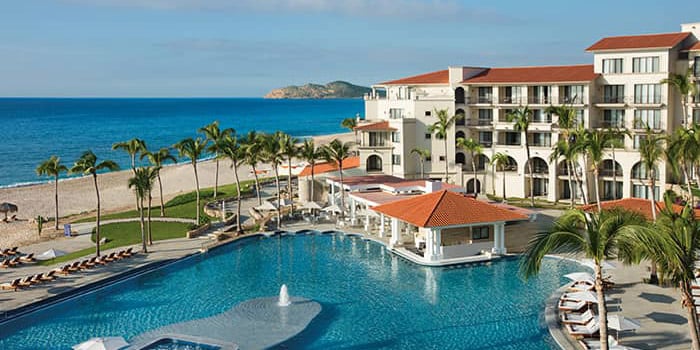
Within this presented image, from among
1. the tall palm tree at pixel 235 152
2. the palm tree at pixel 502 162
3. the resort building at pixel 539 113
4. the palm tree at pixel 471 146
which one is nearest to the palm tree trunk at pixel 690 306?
the tall palm tree at pixel 235 152

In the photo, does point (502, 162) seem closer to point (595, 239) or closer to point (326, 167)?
point (326, 167)

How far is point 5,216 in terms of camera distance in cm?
5609

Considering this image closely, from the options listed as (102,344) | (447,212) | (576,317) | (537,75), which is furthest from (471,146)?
(102,344)

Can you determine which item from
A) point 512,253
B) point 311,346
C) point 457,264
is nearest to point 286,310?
point 311,346

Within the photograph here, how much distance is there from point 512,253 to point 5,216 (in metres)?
42.2

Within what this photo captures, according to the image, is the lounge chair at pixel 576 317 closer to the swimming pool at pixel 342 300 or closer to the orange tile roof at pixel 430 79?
the swimming pool at pixel 342 300

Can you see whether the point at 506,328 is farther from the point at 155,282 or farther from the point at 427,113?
A: the point at 427,113

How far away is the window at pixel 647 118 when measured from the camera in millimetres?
51750

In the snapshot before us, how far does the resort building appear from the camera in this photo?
51625mm

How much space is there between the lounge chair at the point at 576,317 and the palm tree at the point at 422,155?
34.5 metres

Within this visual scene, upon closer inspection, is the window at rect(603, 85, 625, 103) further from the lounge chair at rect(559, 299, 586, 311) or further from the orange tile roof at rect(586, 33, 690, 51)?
the lounge chair at rect(559, 299, 586, 311)

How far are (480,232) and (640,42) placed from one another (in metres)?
24.6

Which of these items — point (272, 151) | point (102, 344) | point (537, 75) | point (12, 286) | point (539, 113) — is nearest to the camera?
point (102, 344)

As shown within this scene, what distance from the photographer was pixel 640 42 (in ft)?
172
